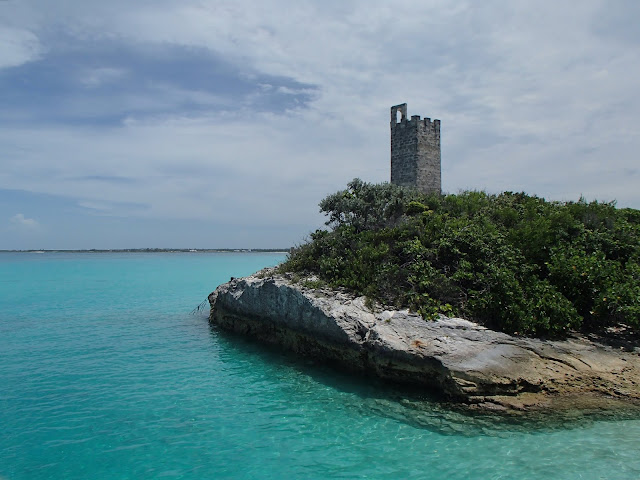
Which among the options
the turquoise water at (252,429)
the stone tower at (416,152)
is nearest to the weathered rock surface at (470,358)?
the turquoise water at (252,429)

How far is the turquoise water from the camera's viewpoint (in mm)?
6148

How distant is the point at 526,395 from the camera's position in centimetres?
806

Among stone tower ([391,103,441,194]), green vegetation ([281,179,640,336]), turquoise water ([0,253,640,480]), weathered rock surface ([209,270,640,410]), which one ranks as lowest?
turquoise water ([0,253,640,480])

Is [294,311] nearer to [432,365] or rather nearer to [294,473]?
[432,365]

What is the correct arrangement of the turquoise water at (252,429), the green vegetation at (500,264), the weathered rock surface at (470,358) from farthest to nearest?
1. the green vegetation at (500,264)
2. the weathered rock surface at (470,358)
3. the turquoise water at (252,429)

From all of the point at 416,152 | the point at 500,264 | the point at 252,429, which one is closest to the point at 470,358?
the point at 500,264

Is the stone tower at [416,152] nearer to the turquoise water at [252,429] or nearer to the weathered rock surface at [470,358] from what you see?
the weathered rock surface at [470,358]

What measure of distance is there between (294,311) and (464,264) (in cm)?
459

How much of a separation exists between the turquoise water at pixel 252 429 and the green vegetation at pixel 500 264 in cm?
248

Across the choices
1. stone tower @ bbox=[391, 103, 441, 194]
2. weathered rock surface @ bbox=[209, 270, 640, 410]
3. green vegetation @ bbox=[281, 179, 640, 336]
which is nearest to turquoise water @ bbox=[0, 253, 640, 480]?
weathered rock surface @ bbox=[209, 270, 640, 410]

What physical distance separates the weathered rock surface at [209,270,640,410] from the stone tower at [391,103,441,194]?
12.4 metres

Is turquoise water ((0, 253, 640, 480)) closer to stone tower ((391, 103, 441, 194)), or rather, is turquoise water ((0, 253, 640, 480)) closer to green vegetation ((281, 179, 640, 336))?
green vegetation ((281, 179, 640, 336))

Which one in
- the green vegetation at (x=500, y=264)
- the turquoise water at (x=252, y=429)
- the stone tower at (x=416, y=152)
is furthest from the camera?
the stone tower at (x=416, y=152)

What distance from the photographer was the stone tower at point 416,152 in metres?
21.8
